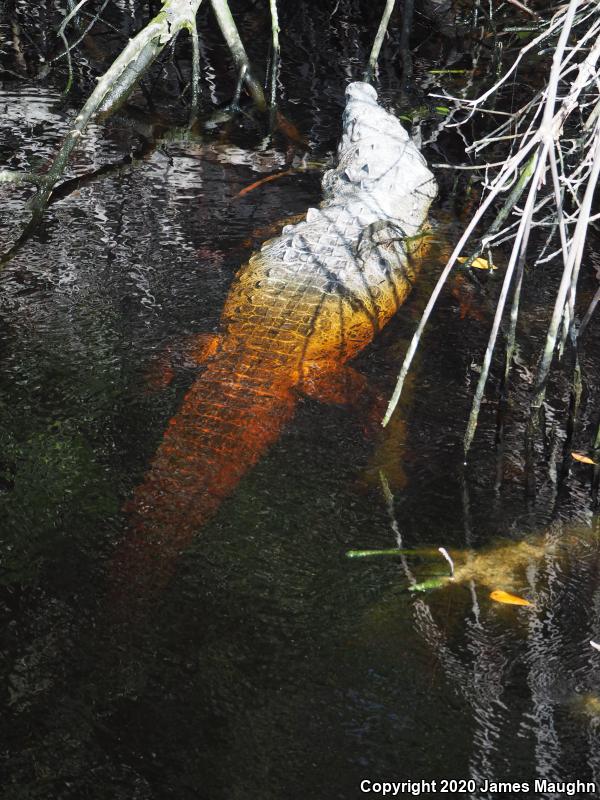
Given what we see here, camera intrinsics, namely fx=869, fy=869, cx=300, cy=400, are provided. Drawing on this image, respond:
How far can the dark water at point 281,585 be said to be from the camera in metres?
2.35

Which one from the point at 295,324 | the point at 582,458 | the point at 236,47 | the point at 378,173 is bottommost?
A: the point at 582,458

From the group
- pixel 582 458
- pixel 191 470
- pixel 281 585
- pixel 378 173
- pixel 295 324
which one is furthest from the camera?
pixel 378 173

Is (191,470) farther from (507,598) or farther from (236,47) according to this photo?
(236,47)

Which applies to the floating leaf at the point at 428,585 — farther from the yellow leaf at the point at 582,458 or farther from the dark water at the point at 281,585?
the yellow leaf at the point at 582,458

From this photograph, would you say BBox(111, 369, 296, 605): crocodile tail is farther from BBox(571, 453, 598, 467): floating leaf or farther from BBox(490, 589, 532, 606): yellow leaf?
BBox(571, 453, 598, 467): floating leaf

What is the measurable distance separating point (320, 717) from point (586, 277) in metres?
3.40

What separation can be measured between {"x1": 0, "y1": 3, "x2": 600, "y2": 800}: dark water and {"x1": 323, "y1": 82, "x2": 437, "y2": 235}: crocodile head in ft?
3.27

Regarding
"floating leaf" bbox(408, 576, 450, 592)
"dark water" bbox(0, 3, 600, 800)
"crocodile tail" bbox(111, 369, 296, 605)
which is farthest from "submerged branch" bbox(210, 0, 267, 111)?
"floating leaf" bbox(408, 576, 450, 592)

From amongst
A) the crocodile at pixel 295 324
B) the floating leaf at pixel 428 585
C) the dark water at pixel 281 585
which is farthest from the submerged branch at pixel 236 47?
the floating leaf at pixel 428 585

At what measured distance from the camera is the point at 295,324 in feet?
14.3

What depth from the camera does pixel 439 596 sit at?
2908mm

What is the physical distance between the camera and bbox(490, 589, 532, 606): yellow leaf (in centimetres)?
289

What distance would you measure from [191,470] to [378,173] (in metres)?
3.01

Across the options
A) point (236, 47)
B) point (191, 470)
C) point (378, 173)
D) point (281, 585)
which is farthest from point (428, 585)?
point (236, 47)
